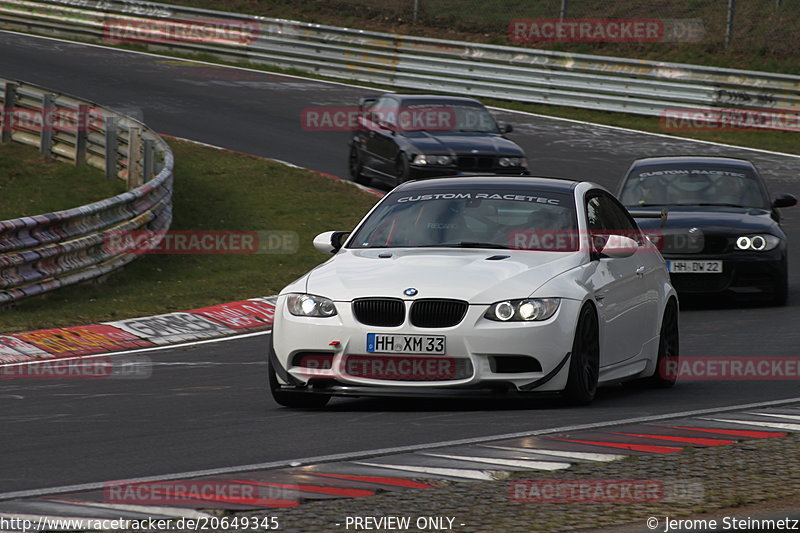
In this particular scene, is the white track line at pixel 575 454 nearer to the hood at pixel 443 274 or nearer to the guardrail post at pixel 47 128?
the hood at pixel 443 274

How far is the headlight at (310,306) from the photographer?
28.5 ft

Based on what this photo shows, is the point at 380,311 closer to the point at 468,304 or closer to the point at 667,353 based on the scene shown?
the point at 468,304

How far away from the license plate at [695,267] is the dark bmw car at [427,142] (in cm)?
752

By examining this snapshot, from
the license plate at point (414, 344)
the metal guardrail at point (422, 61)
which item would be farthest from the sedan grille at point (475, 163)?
the license plate at point (414, 344)

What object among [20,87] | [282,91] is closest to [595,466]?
[20,87]

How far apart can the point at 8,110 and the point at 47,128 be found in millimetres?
1702

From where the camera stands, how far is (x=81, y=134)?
72.9 ft

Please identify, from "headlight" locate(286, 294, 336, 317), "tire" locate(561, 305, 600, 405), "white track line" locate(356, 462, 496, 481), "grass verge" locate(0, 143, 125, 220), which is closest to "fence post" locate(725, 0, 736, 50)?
"grass verge" locate(0, 143, 125, 220)

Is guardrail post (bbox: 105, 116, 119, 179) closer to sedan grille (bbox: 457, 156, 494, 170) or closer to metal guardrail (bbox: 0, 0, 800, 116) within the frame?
sedan grille (bbox: 457, 156, 494, 170)

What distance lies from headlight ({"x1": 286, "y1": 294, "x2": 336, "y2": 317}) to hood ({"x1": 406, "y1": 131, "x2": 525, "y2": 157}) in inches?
518

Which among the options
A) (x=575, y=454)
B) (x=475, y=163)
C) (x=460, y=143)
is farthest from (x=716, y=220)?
(x=575, y=454)

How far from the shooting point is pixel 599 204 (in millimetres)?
10234

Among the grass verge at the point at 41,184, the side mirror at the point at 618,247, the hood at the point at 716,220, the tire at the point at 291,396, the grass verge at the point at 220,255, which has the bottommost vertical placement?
the grass verge at the point at 220,255

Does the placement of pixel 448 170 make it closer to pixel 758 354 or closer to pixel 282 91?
pixel 758 354
